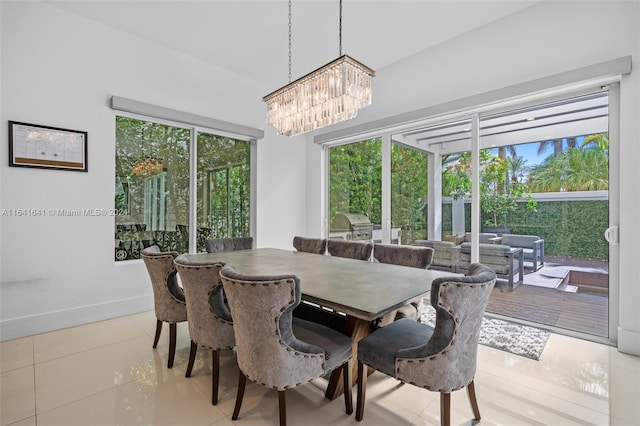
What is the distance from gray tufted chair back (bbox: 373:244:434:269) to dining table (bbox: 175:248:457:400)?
33 cm

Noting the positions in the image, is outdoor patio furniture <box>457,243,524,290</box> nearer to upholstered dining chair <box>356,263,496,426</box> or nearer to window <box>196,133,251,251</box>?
upholstered dining chair <box>356,263,496,426</box>

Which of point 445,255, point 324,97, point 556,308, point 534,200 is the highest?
point 324,97

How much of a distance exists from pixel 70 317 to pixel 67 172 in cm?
146

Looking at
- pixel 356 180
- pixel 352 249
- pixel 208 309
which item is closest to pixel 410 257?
pixel 352 249

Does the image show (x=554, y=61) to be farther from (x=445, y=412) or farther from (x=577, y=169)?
(x=445, y=412)

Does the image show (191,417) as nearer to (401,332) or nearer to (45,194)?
(401,332)

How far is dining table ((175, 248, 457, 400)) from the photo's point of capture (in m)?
1.52

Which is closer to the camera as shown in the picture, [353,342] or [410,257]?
[353,342]

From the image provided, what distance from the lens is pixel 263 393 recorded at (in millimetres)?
1960

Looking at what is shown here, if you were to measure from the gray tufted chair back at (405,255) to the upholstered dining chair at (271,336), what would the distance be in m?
1.31

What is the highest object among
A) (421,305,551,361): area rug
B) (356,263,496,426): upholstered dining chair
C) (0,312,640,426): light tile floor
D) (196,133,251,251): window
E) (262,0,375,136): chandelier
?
(262,0,375,136): chandelier

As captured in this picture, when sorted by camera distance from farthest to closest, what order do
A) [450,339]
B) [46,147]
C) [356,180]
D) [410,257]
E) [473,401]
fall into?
[356,180]
[46,147]
[410,257]
[473,401]
[450,339]

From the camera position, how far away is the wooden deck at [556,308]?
107 inches

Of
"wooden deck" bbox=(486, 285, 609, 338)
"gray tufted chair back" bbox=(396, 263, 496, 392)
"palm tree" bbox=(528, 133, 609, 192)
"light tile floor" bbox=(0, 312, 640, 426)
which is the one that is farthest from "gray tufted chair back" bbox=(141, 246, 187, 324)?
"palm tree" bbox=(528, 133, 609, 192)
